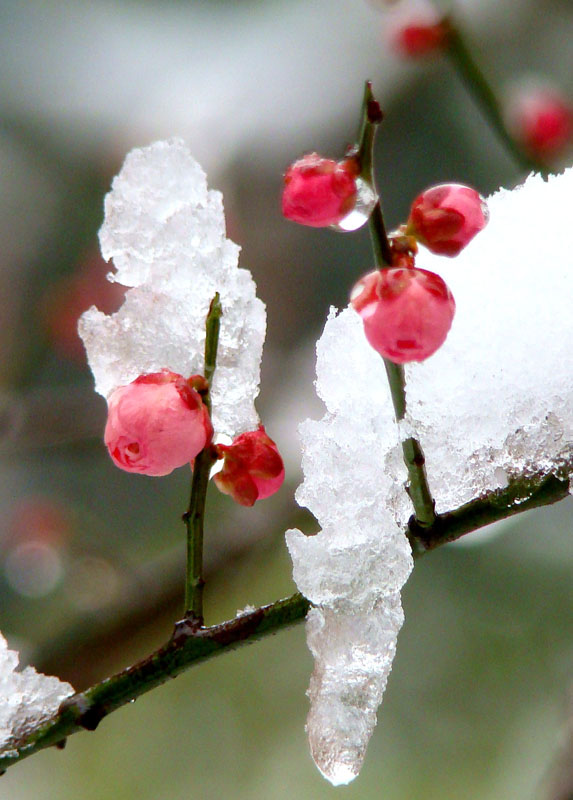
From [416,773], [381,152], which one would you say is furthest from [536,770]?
[381,152]

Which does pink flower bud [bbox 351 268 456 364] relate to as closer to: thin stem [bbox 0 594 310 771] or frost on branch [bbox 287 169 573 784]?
frost on branch [bbox 287 169 573 784]

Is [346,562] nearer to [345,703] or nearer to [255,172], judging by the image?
[345,703]

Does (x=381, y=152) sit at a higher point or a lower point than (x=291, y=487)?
higher

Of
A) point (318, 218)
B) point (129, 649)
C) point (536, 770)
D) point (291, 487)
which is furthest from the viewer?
point (536, 770)

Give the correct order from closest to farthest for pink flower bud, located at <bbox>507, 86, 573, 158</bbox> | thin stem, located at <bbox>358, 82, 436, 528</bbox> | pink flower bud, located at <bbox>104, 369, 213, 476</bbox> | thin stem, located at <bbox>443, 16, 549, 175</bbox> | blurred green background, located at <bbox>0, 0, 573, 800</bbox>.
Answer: thin stem, located at <bbox>358, 82, 436, 528</bbox> → pink flower bud, located at <bbox>104, 369, 213, 476</bbox> → thin stem, located at <bbox>443, 16, 549, 175</bbox> → pink flower bud, located at <bbox>507, 86, 573, 158</bbox> → blurred green background, located at <bbox>0, 0, 573, 800</bbox>

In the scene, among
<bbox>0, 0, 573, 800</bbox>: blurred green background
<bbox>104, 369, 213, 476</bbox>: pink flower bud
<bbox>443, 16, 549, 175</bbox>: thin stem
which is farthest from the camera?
<bbox>0, 0, 573, 800</bbox>: blurred green background

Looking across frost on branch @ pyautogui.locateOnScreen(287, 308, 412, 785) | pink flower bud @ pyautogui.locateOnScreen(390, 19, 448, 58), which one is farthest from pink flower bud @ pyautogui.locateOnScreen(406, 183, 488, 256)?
pink flower bud @ pyautogui.locateOnScreen(390, 19, 448, 58)

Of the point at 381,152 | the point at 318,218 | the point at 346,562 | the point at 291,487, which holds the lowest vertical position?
the point at 291,487
